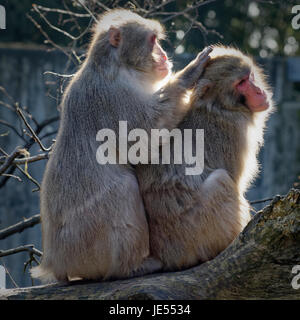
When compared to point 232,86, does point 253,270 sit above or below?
below

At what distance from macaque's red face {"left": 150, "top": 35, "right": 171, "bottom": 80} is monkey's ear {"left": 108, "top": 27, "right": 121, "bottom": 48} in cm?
25

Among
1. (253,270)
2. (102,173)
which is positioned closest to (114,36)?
(102,173)

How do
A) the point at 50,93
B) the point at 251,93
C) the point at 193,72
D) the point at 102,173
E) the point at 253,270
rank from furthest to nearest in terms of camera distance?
the point at 50,93 → the point at 251,93 → the point at 193,72 → the point at 102,173 → the point at 253,270

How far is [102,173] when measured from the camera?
360 centimetres

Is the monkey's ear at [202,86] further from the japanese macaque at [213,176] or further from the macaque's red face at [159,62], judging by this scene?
the macaque's red face at [159,62]

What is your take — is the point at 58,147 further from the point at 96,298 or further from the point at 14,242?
the point at 14,242

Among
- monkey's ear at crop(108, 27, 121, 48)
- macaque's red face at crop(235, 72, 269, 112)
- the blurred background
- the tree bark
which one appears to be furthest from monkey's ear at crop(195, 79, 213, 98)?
the blurred background

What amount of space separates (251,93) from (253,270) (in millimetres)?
1404

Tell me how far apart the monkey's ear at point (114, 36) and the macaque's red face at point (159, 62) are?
245mm

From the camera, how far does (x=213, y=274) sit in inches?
122

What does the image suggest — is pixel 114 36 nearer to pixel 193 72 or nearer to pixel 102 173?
pixel 193 72

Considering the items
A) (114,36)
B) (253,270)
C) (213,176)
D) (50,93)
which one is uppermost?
(50,93)
